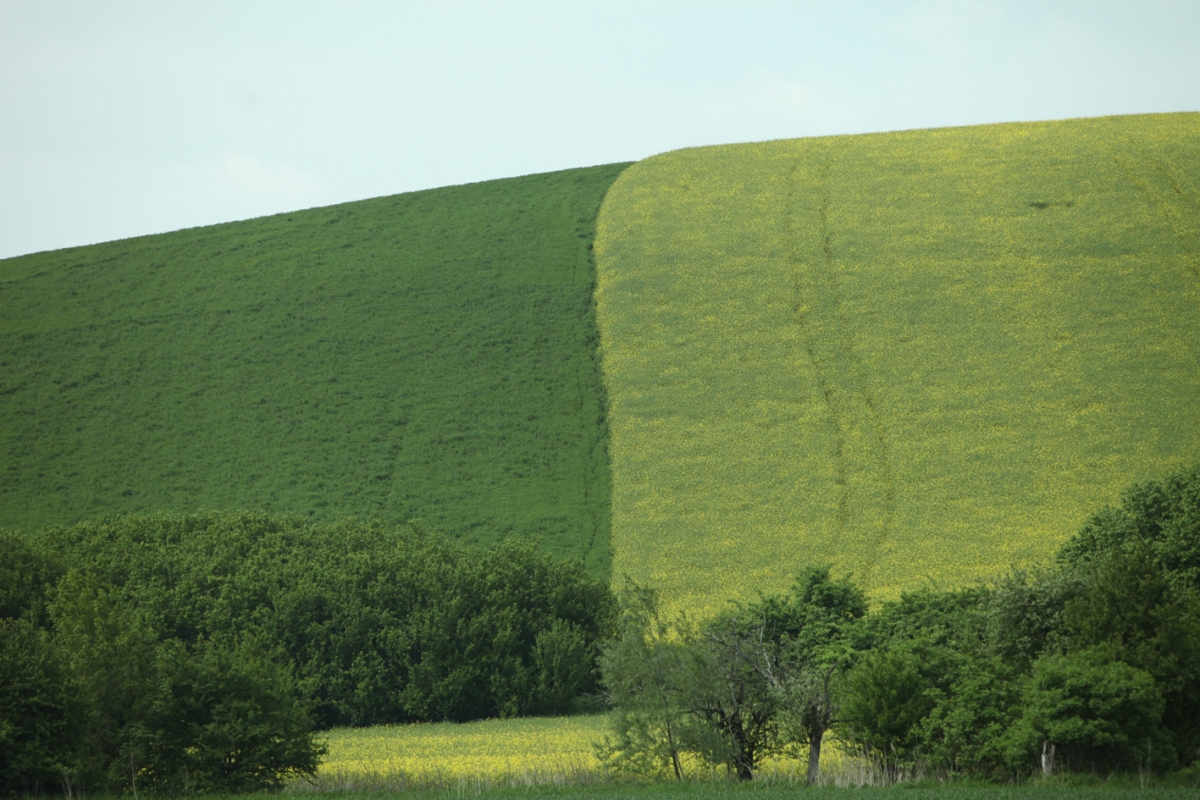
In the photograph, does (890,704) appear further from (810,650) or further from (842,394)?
(842,394)

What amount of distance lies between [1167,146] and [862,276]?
2587cm

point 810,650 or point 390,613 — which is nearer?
point 810,650

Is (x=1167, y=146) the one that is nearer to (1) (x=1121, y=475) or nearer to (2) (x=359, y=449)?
(1) (x=1121, y=475)

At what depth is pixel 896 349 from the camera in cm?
5503

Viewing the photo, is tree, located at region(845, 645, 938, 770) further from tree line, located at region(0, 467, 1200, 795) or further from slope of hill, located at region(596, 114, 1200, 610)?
slope of hill, located at region(596, 114, 1200, 610)

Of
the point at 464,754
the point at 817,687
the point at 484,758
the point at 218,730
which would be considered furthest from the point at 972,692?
the point at 218,730

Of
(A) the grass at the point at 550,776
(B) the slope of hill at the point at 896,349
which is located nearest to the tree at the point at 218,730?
(A) the grass at the point at 550,776

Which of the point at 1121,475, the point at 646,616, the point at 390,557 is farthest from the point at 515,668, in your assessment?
the point at 1121,475

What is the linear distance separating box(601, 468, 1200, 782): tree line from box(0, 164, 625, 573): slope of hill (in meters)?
24.0

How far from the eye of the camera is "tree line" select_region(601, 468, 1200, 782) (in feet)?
60.1

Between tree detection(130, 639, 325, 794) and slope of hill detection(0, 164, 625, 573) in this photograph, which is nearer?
tree detection(130, 639, 325, 794)

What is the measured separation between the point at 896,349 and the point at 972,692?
37.5m

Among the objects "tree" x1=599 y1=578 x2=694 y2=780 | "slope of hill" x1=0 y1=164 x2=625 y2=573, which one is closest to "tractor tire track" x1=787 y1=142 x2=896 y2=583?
"slope of hill" x1=0 y1=164 x2=625 y2=573

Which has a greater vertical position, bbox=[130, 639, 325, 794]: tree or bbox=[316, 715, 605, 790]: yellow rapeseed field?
bbox=[130, 639, 325, 794]: tree
